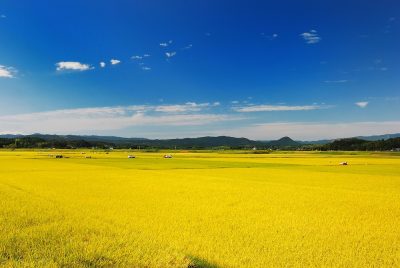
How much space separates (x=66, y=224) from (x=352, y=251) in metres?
7.63

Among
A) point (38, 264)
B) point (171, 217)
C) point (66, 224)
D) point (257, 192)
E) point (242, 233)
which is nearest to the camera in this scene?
point (38, 264)

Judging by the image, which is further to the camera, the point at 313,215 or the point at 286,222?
the point at 313,215

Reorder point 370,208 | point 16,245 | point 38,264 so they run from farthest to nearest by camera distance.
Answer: point 370,208, point 16,245, point 38,264

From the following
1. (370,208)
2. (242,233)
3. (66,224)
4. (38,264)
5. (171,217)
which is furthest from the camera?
(370,208)

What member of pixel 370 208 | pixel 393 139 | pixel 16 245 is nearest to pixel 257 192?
pixel 370 208

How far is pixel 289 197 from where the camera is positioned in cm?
1736

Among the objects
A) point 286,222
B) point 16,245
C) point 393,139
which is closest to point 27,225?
point 16,245

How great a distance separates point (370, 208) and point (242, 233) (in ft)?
22.1

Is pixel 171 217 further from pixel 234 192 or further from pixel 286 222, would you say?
pixel 234 192

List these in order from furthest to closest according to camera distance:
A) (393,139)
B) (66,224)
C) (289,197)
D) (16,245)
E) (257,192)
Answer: (393,139) → (257,192) → (289,197) → (66,224) → (16,245)

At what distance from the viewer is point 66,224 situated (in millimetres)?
10945

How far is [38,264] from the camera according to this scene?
6809 millimetres

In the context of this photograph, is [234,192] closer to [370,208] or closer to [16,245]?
[370,208]

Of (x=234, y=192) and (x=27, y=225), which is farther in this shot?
(x=234, y=192)
